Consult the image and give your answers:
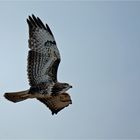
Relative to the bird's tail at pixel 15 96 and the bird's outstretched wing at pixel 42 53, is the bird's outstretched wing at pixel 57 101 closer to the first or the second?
the bird's outstretched wing at pixel 42 53

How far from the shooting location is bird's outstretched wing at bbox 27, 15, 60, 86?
9.88m

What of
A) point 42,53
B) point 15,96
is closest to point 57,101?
point 42,53

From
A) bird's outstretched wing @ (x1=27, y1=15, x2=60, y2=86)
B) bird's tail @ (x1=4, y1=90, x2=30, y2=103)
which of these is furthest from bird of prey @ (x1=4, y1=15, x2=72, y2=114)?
bird's tail @ (x1=4, y1=90, x2=30, y2=103)

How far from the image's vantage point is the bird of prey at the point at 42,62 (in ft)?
32.0

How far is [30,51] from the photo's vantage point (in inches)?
385

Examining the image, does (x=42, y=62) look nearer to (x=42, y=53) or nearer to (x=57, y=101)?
(x=42, y=53)

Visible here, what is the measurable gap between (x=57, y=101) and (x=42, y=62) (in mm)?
1242

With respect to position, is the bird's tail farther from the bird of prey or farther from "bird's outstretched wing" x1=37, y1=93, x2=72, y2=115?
"bird's outstretched wing" x1=37, y1=93, x2=72, y2=115

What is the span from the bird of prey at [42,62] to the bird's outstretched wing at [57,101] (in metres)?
0.21

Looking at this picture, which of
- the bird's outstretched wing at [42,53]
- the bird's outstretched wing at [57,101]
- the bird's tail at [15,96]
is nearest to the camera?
the bird's tail at [15,96]

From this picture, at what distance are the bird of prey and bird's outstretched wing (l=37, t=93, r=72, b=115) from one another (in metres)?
0.21

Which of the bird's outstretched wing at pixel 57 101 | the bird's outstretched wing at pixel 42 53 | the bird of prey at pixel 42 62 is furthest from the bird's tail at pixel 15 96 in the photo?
the bird's outstretched wing at pixel 57 101

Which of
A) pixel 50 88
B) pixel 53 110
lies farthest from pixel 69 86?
pixel 53 110

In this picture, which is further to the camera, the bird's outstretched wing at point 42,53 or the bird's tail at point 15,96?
the bird's outstretched wing at point 42,53
